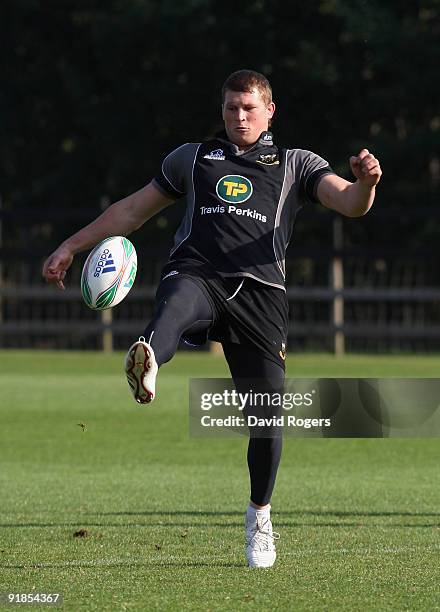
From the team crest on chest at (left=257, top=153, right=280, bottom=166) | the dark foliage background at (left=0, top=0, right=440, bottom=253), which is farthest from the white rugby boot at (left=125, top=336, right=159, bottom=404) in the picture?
the dark foliage background at (left=0, top=0, right=440, bottom=253)

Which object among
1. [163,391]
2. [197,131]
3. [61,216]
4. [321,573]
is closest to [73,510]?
[321,573]

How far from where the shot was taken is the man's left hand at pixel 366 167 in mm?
5793

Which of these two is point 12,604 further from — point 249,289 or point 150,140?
point 150,140

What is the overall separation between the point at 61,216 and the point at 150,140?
736 centimetres

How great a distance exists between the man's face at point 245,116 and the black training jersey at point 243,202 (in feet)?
0.17

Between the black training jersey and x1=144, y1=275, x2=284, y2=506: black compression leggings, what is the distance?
0.22 meters

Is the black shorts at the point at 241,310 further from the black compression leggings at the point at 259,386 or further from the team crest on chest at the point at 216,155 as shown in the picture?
the team crest on chest at the point at 216,155

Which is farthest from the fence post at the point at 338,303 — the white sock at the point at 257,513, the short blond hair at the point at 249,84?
the short blond hair at the point at 249,84

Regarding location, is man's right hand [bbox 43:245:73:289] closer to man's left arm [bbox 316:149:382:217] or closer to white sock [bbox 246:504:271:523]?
man's left arm [bbox 316:149:382:217]

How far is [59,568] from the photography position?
→ 618 cm

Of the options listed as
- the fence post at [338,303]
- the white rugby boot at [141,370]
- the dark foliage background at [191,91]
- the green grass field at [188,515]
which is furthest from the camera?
the dark foliage background at [191,91]

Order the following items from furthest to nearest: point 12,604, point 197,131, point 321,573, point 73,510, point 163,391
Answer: point 197,131, point 163,391, point 73,510, point 321,573, point 12,604

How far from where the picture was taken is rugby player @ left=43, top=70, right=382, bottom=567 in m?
6.17

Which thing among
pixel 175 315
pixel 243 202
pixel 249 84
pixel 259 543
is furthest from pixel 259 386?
pixel 249 84
